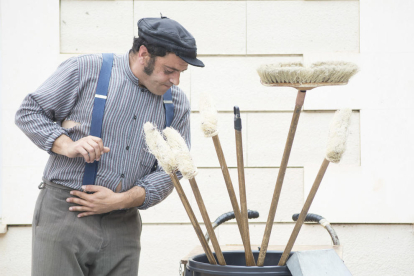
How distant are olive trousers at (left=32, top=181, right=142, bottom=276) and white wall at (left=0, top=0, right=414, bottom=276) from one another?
1795 millimetres

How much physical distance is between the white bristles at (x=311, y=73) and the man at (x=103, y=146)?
49 centimetres

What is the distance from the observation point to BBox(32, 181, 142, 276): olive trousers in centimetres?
200

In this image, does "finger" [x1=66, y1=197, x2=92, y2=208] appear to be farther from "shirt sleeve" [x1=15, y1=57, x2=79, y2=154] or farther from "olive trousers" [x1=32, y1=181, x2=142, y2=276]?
"shirt sleeve" [x1=15, y1=57, x2=79, y2=154]

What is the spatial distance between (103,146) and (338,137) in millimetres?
879

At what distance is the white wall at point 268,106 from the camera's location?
389cm

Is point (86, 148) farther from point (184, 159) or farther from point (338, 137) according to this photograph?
point (338, 137)

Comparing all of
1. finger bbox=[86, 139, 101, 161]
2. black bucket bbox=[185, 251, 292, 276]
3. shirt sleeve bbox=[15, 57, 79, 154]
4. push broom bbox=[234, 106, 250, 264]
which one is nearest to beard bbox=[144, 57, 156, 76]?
shirt sleeve bbox=[15, 57, 79, 154]

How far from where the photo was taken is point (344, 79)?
1.54m

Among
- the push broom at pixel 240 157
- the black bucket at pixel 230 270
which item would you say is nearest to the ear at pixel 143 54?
the push broom at pixel 240 157

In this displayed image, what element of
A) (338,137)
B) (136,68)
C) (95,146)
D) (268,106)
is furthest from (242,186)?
(268,106)

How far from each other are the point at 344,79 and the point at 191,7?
258 centimetres

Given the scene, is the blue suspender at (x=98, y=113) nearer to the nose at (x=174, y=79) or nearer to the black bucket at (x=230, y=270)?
the nose at (x=174, y=79)

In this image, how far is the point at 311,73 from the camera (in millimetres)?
1465

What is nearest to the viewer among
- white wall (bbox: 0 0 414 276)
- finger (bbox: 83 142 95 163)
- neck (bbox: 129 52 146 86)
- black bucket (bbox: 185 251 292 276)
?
black bucket (bbox: 185 251 292 276)
